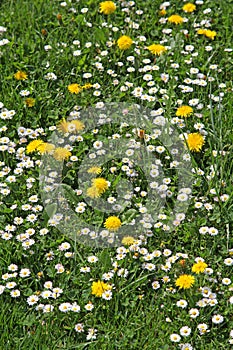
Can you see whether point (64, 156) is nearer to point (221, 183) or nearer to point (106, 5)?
point (221, 183)

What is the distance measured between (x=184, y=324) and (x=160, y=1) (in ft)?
8.18

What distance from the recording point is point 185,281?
2.94 metres

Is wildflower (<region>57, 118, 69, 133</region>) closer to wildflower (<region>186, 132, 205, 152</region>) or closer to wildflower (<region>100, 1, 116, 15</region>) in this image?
wildflower (<region>186, 132, 205, 152</region>)

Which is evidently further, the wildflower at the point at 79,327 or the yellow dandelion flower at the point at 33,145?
the yellow dandelion flower at the point at 33,145

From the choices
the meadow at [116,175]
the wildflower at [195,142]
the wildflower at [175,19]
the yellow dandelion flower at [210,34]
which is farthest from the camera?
the wildflower at [175,19]

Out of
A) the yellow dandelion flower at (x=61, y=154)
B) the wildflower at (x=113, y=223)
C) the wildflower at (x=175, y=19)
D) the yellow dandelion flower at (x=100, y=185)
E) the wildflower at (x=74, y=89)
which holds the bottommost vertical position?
the wildflower at (x=113, y=223)

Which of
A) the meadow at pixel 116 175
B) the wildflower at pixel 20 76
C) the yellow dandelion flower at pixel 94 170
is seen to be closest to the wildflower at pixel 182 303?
the meadow at pixel 116 175

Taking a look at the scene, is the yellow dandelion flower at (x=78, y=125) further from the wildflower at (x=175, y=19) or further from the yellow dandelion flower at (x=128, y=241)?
the wildflower at (x=175, y=19)

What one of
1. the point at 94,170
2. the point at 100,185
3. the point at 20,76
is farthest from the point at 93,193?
the point at 20,76

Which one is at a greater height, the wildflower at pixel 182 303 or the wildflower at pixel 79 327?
the wildflower at pixel 182 303

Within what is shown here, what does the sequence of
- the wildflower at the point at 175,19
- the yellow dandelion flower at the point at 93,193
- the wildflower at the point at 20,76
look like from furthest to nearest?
the wildflower at the point at 175,19 → the wildflower at the point at 20,76 → the yellow dandelion flower at the point at 93,193

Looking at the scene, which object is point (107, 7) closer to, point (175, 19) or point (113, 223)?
point (175, 19)

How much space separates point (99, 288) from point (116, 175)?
2.38 ft

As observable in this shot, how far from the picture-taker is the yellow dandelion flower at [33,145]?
356 cm
